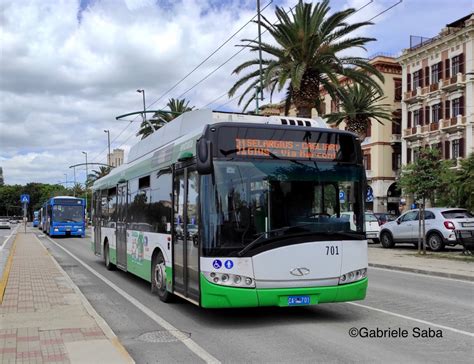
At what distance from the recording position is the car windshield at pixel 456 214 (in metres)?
22.1

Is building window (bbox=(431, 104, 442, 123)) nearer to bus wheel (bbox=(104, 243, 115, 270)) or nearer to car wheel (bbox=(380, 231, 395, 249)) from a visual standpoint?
car wheel (bbox=(380, 231, 395, 249))

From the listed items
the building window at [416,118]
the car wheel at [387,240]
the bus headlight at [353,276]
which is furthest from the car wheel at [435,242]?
the building window at [416,118]

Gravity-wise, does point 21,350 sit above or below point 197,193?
below

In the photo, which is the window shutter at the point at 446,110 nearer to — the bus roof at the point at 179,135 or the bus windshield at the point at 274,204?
the bus roof at the point at 179,135

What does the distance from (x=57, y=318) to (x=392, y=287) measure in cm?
760

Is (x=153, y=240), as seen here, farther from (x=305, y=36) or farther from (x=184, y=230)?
(x=305, y=36)

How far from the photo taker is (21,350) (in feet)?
20.9

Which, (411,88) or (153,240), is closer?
(153,240)

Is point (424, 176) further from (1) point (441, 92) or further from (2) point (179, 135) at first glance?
(1) point (441, 92)

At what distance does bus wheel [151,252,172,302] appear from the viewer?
393 inches

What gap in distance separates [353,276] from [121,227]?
7.36 meters

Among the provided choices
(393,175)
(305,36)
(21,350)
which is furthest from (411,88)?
(21,350)

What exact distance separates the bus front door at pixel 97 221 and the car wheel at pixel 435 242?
13447 millimetres

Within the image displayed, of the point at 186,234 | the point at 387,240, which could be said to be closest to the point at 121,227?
the point at 186,234
